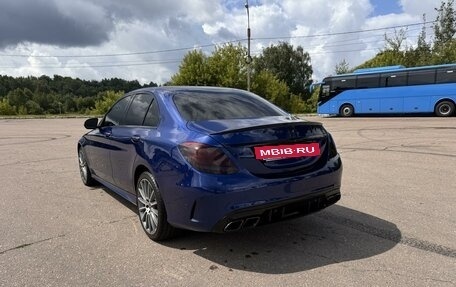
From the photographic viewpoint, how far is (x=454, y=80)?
23.4 metres

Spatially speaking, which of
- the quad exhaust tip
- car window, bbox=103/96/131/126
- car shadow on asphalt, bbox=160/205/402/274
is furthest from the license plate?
car window, bbox=103/96/131/126

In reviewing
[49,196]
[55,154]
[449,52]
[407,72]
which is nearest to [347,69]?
[449,52]

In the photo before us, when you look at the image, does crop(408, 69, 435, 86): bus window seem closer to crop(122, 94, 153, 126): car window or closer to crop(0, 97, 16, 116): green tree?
crop(122, 94, 153, 126): car window

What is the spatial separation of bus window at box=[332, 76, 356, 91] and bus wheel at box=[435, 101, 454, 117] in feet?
18.2

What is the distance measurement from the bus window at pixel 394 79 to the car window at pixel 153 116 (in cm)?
2360

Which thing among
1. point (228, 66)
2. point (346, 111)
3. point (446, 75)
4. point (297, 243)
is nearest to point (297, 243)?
point (297, 243)

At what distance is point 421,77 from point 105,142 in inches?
913

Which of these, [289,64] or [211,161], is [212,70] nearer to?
[289,64]

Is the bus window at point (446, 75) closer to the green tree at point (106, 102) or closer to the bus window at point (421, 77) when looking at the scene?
the bus window at point (421, 77)

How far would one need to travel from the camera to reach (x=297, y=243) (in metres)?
4.07

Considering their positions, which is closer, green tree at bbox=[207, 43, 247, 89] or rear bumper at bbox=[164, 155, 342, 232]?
rear bumper at bbox=[164, 155, 342, 232]

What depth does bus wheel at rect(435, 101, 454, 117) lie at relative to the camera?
76.9 ft

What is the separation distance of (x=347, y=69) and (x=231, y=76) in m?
22.4

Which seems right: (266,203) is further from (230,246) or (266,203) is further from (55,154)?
(55,154)
